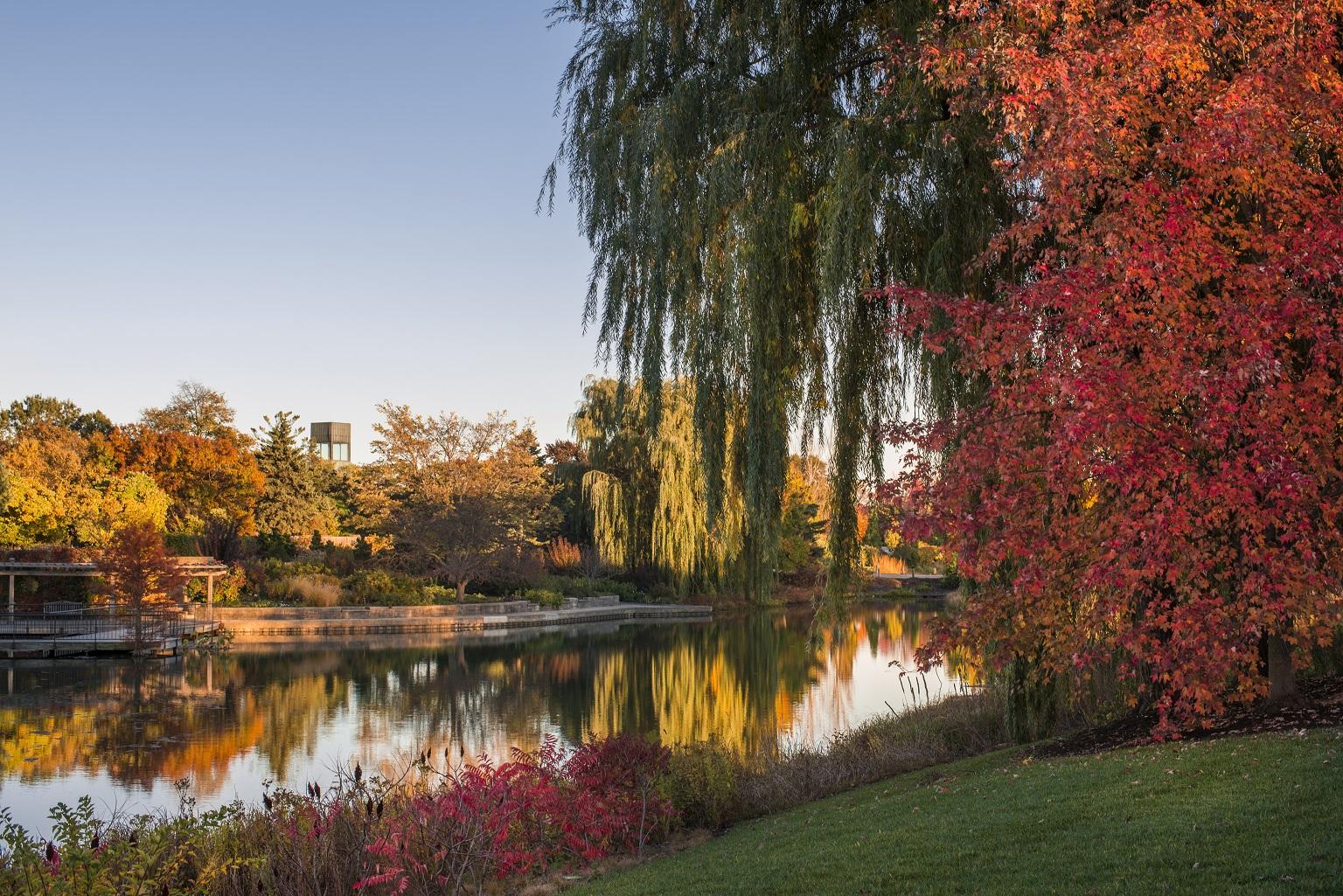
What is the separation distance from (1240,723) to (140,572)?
989 inches

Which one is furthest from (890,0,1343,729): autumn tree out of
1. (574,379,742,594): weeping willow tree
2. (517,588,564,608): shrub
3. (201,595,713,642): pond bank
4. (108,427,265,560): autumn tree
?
(108,427,265,560): autumn tree

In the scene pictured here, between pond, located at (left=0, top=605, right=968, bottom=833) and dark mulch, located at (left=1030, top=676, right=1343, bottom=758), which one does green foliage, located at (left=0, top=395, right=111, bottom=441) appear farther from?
dark mulch, located at (left=1030, top=676, right=1343, bottom=758)

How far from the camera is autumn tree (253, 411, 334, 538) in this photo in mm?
44062

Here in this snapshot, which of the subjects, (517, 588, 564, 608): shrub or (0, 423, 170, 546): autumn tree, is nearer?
(0, 423, 170, 546): autumn tree

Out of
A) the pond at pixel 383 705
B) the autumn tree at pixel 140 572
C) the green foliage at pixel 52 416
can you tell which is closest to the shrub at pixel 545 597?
the pond at pixel 383 705

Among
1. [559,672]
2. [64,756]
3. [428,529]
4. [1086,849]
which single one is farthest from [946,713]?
[428,529]

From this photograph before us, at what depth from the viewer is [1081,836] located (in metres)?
5.49

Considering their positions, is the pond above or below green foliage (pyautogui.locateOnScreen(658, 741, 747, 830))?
below

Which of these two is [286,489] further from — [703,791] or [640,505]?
[703,791]

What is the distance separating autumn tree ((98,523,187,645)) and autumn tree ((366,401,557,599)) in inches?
397

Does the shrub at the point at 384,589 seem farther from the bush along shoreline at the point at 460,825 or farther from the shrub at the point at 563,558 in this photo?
the bush along shoreline at the point at 460,825

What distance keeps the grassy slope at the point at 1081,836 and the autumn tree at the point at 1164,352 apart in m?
0.54

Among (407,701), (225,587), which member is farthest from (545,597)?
(407,701)

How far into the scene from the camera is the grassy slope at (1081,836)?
4715 mm
